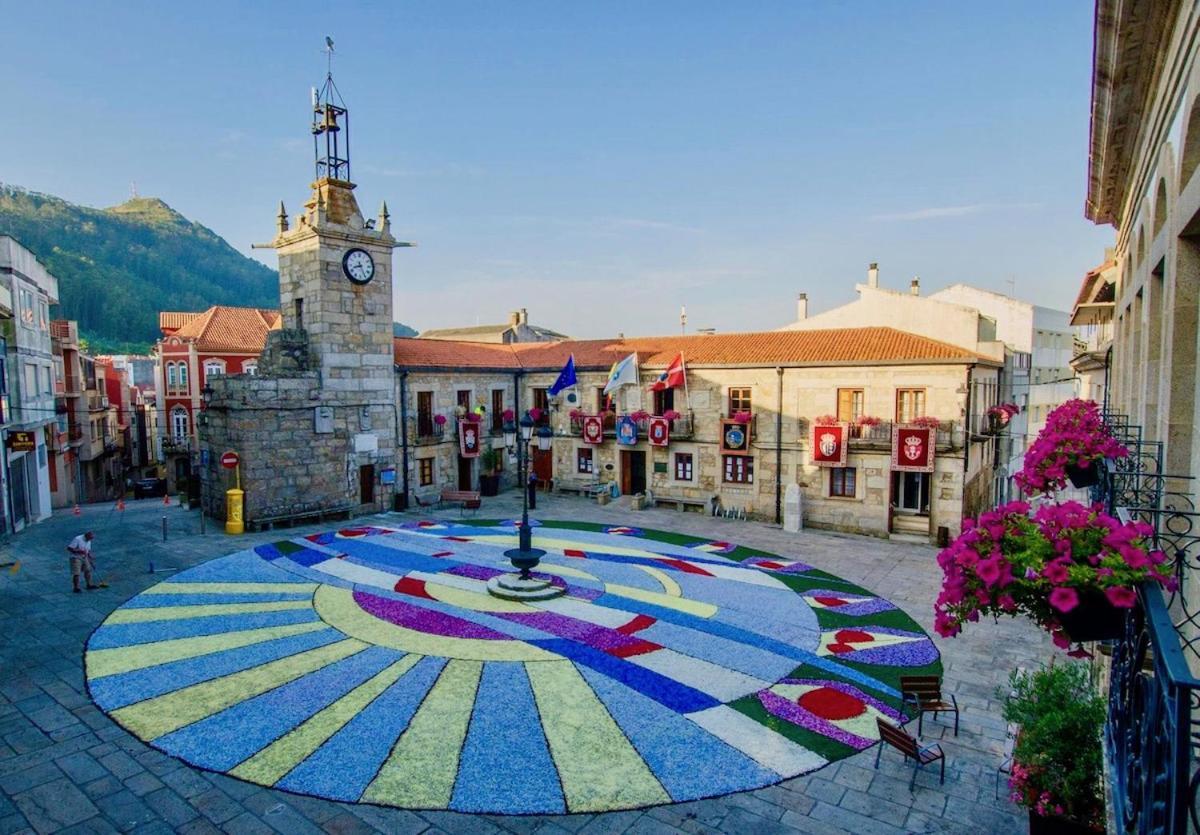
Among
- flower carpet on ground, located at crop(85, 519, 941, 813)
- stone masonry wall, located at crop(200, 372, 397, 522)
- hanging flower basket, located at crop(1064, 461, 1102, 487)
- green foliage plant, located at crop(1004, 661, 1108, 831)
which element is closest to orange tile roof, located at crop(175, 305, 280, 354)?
stone masonry wall, located at crop(200, 372, 397, 522)

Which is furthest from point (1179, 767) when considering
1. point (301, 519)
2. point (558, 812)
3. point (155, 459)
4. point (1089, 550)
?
point (155, 459)

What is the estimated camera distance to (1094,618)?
13.9 ft

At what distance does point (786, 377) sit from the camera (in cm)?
2511

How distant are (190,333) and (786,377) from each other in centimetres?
3744

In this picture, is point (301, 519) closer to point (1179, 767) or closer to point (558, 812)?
point (558, 812)

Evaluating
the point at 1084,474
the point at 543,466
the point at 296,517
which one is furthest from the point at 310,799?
the point at 543,466

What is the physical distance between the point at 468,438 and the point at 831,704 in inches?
807

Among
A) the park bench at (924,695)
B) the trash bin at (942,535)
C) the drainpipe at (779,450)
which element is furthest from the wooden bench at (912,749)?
the drainpipe at (779,450)

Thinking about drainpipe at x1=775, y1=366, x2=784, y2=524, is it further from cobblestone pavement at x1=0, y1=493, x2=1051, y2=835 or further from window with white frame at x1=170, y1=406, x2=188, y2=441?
window with white frame at x1=170, y1=406, x2=188, y2=441

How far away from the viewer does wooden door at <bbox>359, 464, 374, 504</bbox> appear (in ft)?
85.2

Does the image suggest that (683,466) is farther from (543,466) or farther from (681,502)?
(543,466)

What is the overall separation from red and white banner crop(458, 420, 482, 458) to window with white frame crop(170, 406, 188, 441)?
26.0 meters

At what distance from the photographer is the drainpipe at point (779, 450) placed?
82.8ft

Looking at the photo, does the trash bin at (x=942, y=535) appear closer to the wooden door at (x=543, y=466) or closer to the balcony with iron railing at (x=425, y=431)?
the wooden door at (x=543, y=466)
